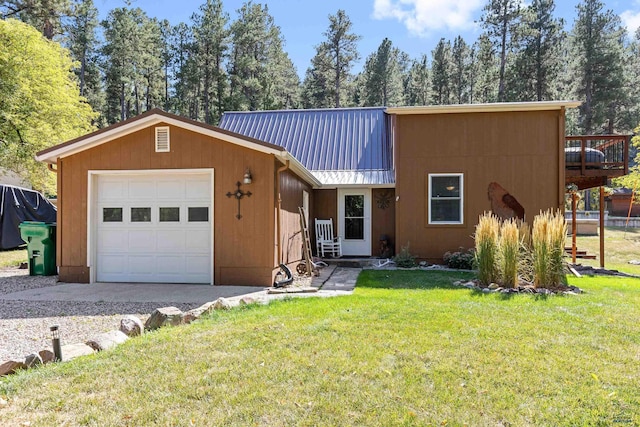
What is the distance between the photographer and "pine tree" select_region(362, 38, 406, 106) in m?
28.8

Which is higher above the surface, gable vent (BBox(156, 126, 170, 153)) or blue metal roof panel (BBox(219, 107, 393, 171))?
blue metal roof panel (BBox(219, 107, 393, 171))

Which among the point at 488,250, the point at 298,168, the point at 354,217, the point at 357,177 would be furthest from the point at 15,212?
the point at 488,250

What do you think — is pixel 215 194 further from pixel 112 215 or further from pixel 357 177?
pixel 357 177

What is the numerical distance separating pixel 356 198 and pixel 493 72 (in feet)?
61.6

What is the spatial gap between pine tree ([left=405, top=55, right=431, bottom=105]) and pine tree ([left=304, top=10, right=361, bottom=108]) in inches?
285

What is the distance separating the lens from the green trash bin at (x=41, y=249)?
8.12 m

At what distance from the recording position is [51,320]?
15.8 ft

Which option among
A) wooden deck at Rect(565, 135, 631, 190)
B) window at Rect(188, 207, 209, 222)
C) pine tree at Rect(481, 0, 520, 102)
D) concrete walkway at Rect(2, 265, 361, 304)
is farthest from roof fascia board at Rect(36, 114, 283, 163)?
pine tree at Rect(481, 0, 520, 102)

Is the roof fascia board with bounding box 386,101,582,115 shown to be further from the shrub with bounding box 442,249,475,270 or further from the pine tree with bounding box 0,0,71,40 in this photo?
the pine tree with bounding box 0,0,71,40

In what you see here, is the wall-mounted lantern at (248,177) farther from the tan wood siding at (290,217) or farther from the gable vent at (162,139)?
the gable vent at (162,139)

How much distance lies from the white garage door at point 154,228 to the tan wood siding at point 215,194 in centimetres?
24

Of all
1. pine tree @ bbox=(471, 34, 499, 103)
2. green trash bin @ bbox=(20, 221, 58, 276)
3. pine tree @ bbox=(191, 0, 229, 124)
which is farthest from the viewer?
pine tree @ bbox=(191, 0, 229, 124)

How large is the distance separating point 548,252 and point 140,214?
22.6ft

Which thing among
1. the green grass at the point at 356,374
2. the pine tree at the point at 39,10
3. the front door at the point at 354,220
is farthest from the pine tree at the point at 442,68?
the green grass at the point at 356,374
